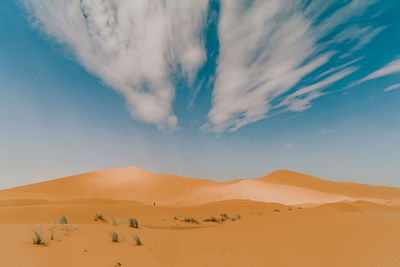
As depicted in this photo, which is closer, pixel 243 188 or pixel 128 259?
pixel 128 259

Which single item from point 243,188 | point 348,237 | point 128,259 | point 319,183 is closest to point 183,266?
point 128,259

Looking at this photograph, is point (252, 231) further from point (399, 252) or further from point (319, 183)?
point (319, 183)

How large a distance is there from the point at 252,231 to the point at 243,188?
27.2 m

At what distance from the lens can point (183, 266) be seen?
3561 mm

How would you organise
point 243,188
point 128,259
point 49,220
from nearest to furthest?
point 128,259 < point 49,220 < point 243,188

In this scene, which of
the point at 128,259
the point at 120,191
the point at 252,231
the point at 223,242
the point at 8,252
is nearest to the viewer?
the point at 8,252

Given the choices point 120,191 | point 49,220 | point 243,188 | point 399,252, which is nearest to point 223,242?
point 399,252

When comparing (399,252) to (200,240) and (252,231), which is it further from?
(200,240)

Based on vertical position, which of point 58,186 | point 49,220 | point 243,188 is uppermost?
point 58,186

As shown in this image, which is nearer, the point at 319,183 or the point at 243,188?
the point at 243,188

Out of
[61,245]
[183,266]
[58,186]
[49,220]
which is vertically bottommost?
[183,266]

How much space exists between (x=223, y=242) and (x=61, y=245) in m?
4.06

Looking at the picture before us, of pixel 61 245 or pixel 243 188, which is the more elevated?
pixel 243 188

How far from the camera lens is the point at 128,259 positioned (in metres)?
3.73
